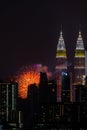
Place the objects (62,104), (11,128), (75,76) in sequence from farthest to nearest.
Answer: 1. (75,76)
2. (62,104)
3. (11,128)

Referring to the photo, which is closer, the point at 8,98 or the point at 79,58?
the point at 8,98

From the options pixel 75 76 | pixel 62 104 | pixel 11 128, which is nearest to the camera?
pixel 11 128

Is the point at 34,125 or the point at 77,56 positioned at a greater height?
the point at 77,56

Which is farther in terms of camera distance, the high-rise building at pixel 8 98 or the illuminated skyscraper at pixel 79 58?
the illuminated skyscraper at pixel 79 58

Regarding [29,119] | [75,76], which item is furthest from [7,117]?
[75,76]

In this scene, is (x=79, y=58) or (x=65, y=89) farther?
(x=79, y=58)

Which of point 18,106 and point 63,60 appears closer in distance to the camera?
point 18,106

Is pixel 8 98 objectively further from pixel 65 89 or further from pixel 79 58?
pixel 79 58

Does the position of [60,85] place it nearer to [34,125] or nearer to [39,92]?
[39,92]

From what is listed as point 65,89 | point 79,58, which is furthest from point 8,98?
point 79,58

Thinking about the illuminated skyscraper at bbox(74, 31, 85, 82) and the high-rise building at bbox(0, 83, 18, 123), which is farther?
the illuminated skyscraper at bbox(74, 31, 85, 82)
